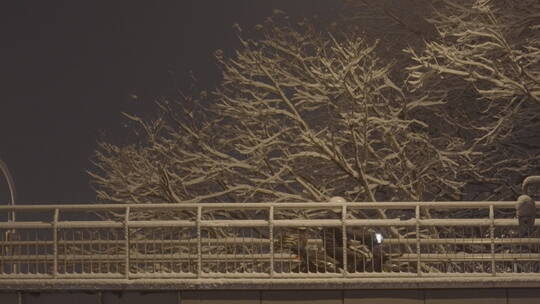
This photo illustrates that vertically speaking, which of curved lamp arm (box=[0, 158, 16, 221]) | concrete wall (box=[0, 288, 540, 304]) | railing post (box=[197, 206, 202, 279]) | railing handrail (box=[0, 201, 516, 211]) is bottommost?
concrete wall (box=[0, 288, 540, 304])

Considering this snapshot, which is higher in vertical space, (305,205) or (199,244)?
(305,205)

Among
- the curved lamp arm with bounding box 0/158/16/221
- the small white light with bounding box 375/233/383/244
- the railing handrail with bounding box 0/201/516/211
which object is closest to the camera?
the railing handrail with bounding box 0/201/516/211

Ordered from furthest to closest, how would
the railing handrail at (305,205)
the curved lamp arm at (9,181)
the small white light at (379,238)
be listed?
the curved lamp arm at (9,181) → the small white light at (379,238) → the railing handrail at (305,205)

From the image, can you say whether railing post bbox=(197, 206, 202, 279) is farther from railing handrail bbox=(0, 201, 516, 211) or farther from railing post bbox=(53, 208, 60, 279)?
railing post bbox=(53, 208, 60, 279)

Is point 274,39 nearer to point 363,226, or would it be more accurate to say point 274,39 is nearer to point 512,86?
point 512,86

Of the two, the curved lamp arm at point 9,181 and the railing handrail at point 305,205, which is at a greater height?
the curved lamp arm at point 9,181

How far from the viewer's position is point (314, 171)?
79.8 feet

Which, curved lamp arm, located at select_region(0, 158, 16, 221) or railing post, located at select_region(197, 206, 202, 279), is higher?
curved lamp arm, located at select_region(0, 158, 16, 221)

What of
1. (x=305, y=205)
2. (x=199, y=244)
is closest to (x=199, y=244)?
(x=199, y=244)

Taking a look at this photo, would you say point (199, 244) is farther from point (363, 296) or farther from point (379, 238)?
point (379, 238)

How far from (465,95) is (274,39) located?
470 cm

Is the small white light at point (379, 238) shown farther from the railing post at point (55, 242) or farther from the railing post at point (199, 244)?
the railing post at point (55, 242)

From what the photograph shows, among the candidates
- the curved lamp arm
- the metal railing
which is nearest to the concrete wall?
the metal railing

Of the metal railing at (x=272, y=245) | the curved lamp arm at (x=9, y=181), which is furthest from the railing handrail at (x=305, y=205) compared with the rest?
the curved lamp arm at (x=9, y=181)
